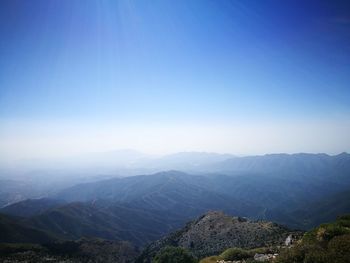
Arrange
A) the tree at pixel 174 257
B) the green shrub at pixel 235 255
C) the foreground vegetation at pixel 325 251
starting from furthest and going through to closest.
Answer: the tree at pixel 174 257
the green shrub at pixel 235 255
the foreground vegetation at pixel 325 251

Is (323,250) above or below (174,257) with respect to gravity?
above

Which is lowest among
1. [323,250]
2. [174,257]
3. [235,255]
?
[174,257]

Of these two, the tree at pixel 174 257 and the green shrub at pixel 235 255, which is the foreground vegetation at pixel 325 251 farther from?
the tree at pixel 174 257

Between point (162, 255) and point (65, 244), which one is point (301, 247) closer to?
point (162, 255)

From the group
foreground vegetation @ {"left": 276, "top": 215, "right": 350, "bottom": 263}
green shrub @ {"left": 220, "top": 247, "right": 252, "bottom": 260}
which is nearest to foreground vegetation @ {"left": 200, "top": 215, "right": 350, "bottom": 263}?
foreground vegetation @ {"left": 276, "top": 215, "right": 350, "bottom": 263}

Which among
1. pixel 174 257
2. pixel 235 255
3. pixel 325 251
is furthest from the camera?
pixel 174 257

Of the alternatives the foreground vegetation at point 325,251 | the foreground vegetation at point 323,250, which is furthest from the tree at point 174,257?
the foreground vegetation at point 325,251

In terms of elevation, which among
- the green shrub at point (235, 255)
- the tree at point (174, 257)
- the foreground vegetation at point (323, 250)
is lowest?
the tree at point (174, 257)

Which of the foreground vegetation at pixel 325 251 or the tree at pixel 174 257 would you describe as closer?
the foreground vegetation at pixel 325 251

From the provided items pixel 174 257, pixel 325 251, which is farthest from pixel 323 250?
pixel 174 257

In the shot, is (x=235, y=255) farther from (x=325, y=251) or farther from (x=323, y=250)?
(x=325, y=251)

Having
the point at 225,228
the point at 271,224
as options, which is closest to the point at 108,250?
the point at 225,228
